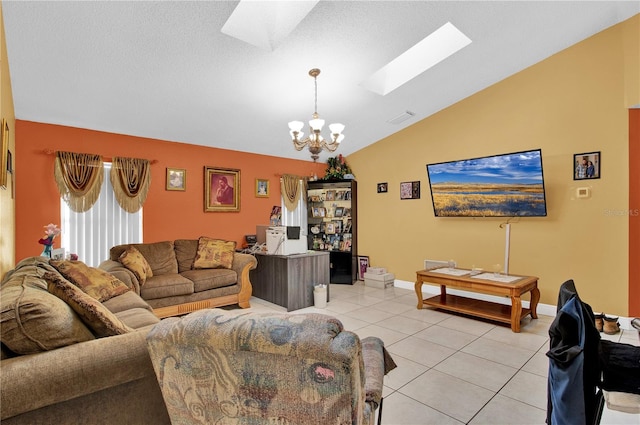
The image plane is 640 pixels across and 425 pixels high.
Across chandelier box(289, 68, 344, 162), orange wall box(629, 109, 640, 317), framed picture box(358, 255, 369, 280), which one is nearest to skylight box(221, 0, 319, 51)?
chandelier box(289, 68, 344, 162)

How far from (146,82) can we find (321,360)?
3736 mm

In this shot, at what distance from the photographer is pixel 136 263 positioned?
12.2ft

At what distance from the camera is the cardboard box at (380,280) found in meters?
5.56

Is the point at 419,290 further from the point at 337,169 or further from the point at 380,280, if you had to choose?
the point at 337,169

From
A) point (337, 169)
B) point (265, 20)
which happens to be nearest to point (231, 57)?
point (265, 20)

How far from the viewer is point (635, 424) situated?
1.95 meters

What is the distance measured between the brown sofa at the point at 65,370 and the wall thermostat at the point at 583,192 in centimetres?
473

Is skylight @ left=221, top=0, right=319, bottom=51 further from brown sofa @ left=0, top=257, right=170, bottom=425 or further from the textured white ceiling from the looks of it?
brown sofa @ left=0, top=257, right=170, bottom=425

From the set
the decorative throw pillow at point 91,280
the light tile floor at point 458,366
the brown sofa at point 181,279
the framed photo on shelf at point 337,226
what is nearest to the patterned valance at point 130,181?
the brown sofa at point 181,279

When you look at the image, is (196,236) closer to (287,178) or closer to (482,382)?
(287,178)

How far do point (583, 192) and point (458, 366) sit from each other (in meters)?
2.79

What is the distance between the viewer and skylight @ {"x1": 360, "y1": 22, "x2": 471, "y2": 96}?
3.57 metres

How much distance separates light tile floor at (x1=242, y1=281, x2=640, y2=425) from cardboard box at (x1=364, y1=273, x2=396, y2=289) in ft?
3.59

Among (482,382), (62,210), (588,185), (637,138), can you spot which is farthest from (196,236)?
(637,138)
